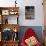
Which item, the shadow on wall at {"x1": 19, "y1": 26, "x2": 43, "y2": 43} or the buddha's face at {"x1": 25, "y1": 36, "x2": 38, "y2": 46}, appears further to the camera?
the shadow on wall at {"x1": 19, "y1": 26, "x2": 43, "y2": 43}

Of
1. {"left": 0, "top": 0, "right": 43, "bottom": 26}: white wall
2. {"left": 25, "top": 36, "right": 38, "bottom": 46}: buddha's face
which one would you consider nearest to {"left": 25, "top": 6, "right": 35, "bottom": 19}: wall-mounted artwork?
{"left": 0, "top": 0, "right": 43, "bottom": 26}: white wall

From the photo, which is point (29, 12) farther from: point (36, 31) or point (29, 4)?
point (36, 31)

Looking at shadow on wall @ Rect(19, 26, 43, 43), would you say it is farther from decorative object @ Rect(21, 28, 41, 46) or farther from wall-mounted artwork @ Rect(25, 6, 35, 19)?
wall-mounted artwork @ Rect(25, 6, 35, 19)

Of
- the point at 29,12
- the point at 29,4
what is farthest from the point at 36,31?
the point at 29,4

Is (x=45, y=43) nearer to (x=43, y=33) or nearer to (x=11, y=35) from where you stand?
(x=43, y=33)

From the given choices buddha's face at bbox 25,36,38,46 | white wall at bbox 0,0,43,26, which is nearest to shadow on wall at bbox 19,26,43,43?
white wall at bbox 0,0,43,26

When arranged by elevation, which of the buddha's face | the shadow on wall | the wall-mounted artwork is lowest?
the buddha's face

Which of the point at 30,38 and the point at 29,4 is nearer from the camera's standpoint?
the point at 30,38

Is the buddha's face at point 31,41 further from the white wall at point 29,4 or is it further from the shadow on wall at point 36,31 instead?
the white wall at point 29,4

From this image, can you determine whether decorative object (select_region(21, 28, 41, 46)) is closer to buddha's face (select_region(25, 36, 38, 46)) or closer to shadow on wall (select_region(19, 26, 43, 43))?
buddha's face (select_region(25, 36, 38, 46))

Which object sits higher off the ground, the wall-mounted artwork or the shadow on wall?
the wall-mounted artwork

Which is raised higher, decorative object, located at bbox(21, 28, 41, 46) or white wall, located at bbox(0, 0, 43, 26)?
white wall, located at bbox(0, 0, 43, 26)

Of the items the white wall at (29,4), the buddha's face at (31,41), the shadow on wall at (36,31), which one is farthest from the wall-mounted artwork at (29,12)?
the buddha's face at (31,41)

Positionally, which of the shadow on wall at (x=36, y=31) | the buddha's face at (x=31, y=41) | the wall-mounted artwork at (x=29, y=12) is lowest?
the buddha's face at (x=31, y=41)
